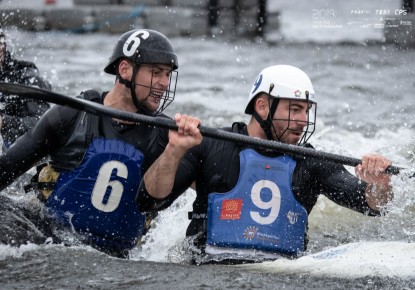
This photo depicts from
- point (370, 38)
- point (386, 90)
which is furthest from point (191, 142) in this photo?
point (370, 38)

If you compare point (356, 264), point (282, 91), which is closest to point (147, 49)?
point (282, 91)

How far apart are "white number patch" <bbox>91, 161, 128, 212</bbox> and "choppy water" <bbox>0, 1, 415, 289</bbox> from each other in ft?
0.98

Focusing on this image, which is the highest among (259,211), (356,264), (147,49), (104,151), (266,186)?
(147,49)

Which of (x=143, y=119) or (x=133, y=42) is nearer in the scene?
(x=143, y=119)

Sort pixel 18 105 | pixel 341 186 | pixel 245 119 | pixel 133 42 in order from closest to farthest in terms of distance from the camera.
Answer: pixel 341 186 → pixel 133 42 → pixel 18 105 → pixel 245 119

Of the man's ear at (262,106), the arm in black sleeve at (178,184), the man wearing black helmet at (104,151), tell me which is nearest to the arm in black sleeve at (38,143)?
the man wearing black helmet at (104,151)

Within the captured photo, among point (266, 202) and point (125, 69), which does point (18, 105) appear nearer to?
point (125, 69)

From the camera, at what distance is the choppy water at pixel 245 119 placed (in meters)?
4.70

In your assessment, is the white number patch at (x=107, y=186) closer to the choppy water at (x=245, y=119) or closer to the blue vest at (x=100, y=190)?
the blue vest at (x=100, y=190)

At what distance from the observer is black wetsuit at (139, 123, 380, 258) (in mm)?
5102

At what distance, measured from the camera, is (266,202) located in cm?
511

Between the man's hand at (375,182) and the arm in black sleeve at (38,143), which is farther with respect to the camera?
the arm in black sleeve at (38,143)

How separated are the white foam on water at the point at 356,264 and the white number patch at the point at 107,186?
91 cm

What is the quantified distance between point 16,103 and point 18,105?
3 centimetres
